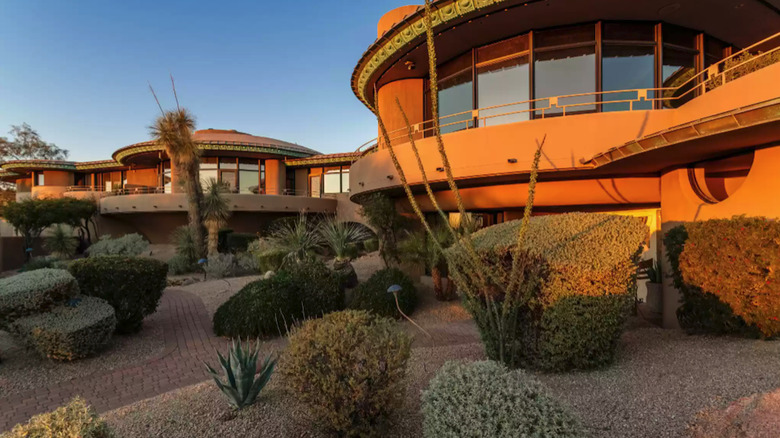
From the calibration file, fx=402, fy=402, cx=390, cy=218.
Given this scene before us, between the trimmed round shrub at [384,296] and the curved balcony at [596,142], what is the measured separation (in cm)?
279

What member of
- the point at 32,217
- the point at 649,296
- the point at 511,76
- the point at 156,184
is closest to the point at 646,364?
the point at 649,296

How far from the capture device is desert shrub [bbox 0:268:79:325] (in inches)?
Answer: 255

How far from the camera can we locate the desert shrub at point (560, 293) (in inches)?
174

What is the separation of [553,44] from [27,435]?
1201 centimetres

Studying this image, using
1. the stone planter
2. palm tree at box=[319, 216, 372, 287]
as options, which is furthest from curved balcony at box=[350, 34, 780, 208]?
the stone planter

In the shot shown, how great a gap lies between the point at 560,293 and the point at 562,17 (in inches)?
333

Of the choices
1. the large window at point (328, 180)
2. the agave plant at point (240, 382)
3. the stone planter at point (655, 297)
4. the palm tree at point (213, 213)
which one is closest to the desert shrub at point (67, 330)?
the agave plant at point (240, 382)

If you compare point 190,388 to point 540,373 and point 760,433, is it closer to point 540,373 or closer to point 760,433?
point 540,373

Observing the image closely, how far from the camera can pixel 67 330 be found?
257 inches

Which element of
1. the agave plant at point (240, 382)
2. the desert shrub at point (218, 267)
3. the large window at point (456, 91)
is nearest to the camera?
the agave plant at point (240, 382)

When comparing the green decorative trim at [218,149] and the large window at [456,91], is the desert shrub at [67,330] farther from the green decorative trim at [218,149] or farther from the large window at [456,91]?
the green decorative trim at [218,149]

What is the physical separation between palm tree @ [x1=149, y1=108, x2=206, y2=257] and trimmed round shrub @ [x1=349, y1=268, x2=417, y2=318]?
1289cm

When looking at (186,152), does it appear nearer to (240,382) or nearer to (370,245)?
(370,245)

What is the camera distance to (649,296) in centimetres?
914
